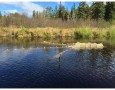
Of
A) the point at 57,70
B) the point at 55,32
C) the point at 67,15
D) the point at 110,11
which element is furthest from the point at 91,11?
the point at 57,70

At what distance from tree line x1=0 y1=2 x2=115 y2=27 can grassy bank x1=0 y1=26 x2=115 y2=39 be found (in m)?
8.84

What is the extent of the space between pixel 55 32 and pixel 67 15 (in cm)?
4456

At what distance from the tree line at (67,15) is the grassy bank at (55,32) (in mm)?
8835

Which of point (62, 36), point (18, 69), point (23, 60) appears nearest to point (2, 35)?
point (62, 36)

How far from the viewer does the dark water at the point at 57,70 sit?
28455 millimetres

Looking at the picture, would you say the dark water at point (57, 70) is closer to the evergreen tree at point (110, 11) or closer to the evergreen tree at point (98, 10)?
the evergreen tree at point (110, 11)

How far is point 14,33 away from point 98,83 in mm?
57206

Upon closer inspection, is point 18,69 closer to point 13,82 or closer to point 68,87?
point 13,82

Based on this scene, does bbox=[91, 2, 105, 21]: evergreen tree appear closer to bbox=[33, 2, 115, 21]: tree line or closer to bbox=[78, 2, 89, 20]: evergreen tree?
bbox=[33, 2, 115, 21]: tree line

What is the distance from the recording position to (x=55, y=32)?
8375 cm

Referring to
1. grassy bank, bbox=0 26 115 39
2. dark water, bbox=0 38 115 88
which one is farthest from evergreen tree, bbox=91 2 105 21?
dark water, bbox=0 38 115 88

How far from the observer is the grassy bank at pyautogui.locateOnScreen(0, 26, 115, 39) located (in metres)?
79.4

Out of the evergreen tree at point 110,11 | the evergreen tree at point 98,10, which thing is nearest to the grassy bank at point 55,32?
the evergreen tree at point 110,11

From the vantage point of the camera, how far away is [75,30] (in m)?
83.2
